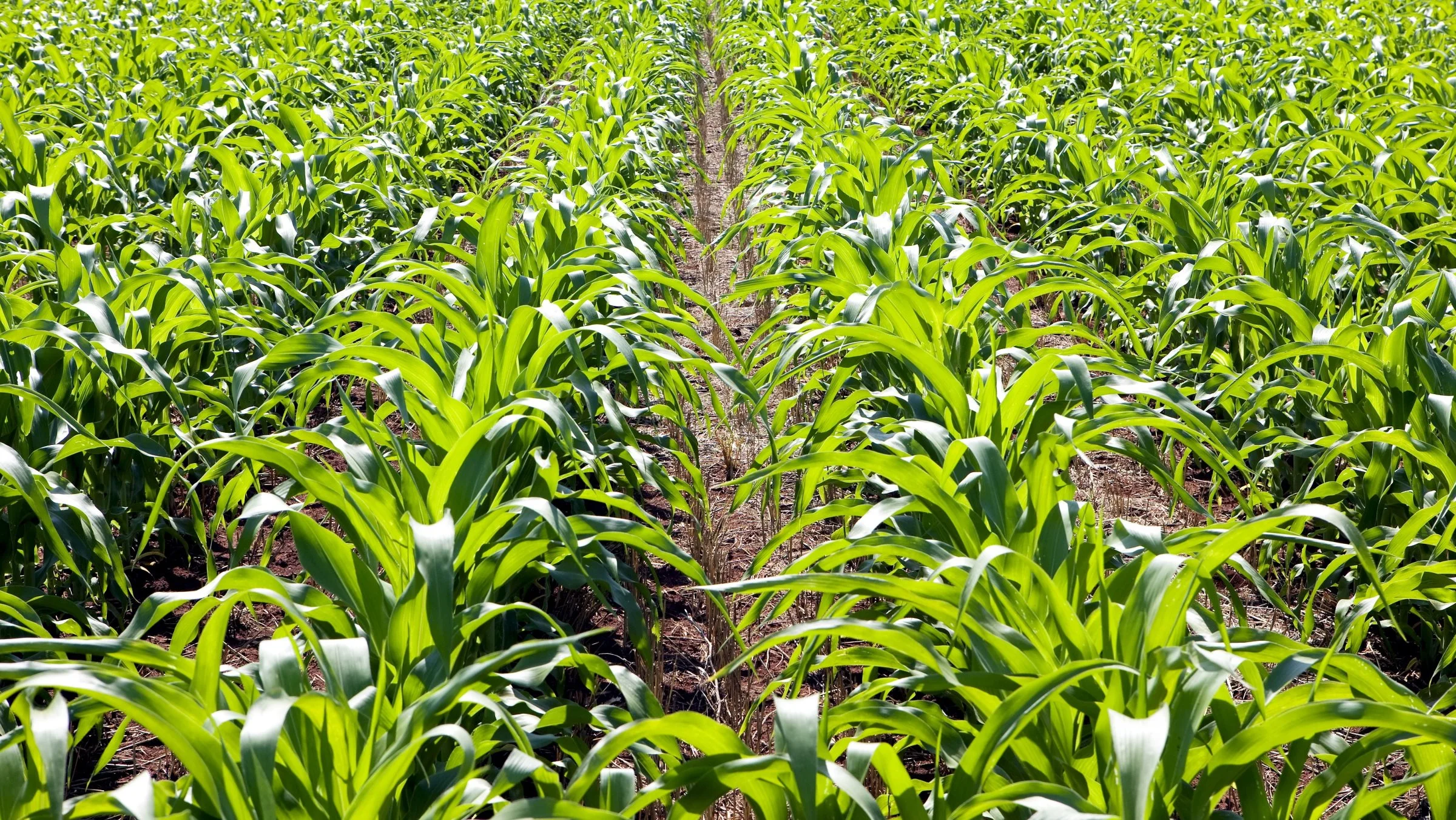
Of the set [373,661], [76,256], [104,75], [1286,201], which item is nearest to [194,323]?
[76,256]

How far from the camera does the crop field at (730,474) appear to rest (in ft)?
4.09

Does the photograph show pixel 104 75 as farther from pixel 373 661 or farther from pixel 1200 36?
pixel 1200 36

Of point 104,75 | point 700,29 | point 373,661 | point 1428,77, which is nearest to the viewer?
point 373,661

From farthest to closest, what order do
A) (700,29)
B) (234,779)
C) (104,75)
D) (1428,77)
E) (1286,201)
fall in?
(700,29), (104,75), (1428,77), (1286,201), (234,779)

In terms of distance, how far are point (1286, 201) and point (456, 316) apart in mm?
2620

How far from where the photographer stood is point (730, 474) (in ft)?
9.68

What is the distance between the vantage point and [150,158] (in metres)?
3.67

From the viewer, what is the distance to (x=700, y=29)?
32.4ft

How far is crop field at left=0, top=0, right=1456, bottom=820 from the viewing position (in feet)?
4.09

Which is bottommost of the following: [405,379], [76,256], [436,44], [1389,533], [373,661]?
[1389,533]

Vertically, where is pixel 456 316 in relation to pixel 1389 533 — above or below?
above

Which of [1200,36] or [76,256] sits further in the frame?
[1200,36]

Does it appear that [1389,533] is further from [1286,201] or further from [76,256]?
[76,256]

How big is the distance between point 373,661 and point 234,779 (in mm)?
395
